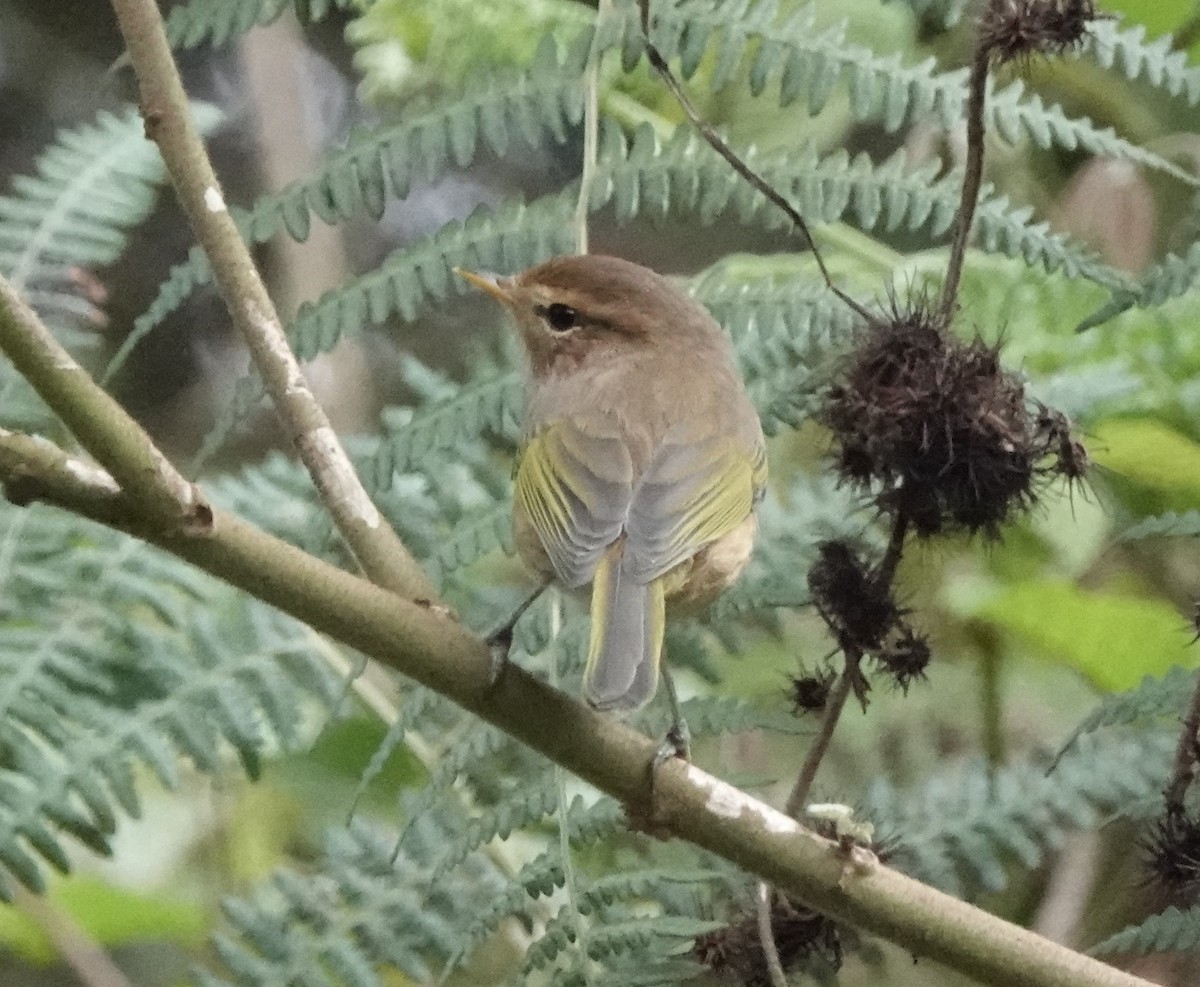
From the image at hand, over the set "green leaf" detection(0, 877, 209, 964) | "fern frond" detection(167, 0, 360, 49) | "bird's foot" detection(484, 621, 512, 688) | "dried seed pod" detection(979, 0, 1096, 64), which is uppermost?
"fern frond" detection(167, 0, 360, 49)

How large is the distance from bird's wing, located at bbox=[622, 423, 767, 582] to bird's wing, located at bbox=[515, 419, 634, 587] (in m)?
0.02

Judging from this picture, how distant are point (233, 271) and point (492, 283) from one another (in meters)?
0.28

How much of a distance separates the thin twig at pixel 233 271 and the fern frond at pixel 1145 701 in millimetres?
→ 510

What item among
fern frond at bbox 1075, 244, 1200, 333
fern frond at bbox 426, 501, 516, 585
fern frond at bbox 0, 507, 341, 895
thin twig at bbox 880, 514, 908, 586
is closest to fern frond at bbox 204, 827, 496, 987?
fern frond at bbox 0, 507, 341, 895

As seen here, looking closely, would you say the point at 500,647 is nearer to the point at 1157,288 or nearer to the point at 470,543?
the point at 470,543

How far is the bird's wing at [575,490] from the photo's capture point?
3.50ft

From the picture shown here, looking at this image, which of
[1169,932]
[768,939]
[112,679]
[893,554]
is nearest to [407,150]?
[112,679]

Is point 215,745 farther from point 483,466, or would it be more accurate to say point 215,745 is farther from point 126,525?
point 126,525

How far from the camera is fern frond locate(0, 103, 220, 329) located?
159cm

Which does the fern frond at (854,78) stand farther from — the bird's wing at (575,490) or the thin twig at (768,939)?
the thin twig at (768,939)

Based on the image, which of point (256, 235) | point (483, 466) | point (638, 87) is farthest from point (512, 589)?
point (638, 87)

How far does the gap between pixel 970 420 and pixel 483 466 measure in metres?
0.80

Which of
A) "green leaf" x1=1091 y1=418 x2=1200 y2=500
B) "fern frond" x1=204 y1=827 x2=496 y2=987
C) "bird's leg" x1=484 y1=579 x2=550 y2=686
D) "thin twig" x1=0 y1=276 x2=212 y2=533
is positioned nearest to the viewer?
"thin twig" x1=0 y1=276 x2=212 y2=533

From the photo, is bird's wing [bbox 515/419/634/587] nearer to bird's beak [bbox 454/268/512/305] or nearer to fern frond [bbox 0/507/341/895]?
bird's beak [bbox 454/268/512/305]
